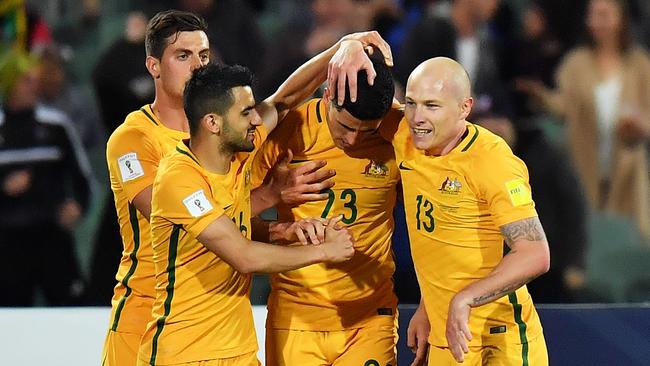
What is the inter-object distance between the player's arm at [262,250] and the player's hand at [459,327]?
1.31 ft

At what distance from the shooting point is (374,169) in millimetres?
3850

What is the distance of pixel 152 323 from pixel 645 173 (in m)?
4.47

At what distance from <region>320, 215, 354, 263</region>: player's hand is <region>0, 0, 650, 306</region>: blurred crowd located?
11.6 ft

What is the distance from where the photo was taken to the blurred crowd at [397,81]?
22.9 feet

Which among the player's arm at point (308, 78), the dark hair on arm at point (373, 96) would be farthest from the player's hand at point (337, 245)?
the player's arm at point (308, 78)

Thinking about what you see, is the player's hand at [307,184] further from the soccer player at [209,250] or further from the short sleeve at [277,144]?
the soccer player at [209,250]

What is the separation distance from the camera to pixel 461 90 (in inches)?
140

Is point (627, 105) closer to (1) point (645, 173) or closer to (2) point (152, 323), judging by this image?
(1) point (645, 173)

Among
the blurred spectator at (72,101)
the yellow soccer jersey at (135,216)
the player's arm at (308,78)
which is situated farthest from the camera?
the blurred spectator at (72,101)

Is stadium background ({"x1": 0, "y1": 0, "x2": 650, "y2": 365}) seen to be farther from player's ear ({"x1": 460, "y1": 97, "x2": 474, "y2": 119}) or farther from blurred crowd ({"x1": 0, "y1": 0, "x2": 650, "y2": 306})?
player's ear ({"x1": 460, "y1": 97, "x2": 474, "y2": 119})

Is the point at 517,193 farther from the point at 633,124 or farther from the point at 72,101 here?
the point at 72,101

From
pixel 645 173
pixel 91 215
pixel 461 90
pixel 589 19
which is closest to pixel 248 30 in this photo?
pixel 91 215

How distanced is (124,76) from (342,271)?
11.7 feet

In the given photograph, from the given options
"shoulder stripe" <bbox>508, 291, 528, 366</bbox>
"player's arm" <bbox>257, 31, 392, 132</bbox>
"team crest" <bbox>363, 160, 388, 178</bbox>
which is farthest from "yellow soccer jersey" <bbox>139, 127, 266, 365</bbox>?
"shoulder stripe" <bbox>508, 291, 528, 366</bbox>
